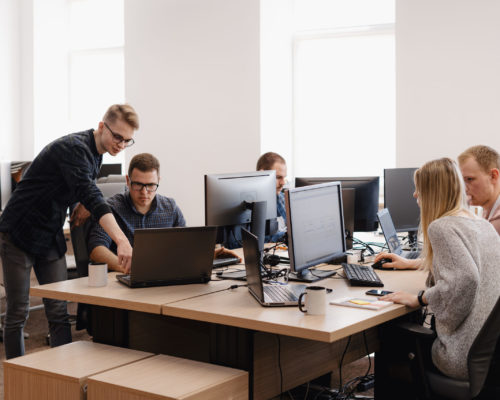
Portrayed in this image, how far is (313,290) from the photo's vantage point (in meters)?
2.02

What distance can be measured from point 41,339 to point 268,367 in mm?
2295

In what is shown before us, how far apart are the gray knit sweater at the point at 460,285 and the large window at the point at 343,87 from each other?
11.8ft

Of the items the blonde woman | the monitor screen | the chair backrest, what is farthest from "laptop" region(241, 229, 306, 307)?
the monitor screen

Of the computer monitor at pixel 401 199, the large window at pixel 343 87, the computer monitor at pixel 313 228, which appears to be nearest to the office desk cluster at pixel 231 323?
the computer monitor at pixel 313 228

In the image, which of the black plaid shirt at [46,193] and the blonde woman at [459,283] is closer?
the blonde woman at [459,283]

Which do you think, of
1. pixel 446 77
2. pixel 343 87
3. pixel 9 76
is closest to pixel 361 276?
pixel 446 77

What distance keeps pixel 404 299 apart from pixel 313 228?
0.55 meters

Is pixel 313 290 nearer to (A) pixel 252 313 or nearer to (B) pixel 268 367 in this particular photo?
(A) pixel 252 313

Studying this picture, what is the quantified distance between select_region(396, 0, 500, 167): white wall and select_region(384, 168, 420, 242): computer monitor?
1.40 meters

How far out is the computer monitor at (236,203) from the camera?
9.39 feet

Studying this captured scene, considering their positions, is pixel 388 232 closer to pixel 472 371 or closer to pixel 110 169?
pixel 472 371

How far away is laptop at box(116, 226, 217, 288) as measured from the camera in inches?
94.0

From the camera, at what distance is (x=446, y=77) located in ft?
16.2

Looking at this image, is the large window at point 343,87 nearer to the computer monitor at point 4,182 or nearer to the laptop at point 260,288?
the computer monitor at point 4,182
